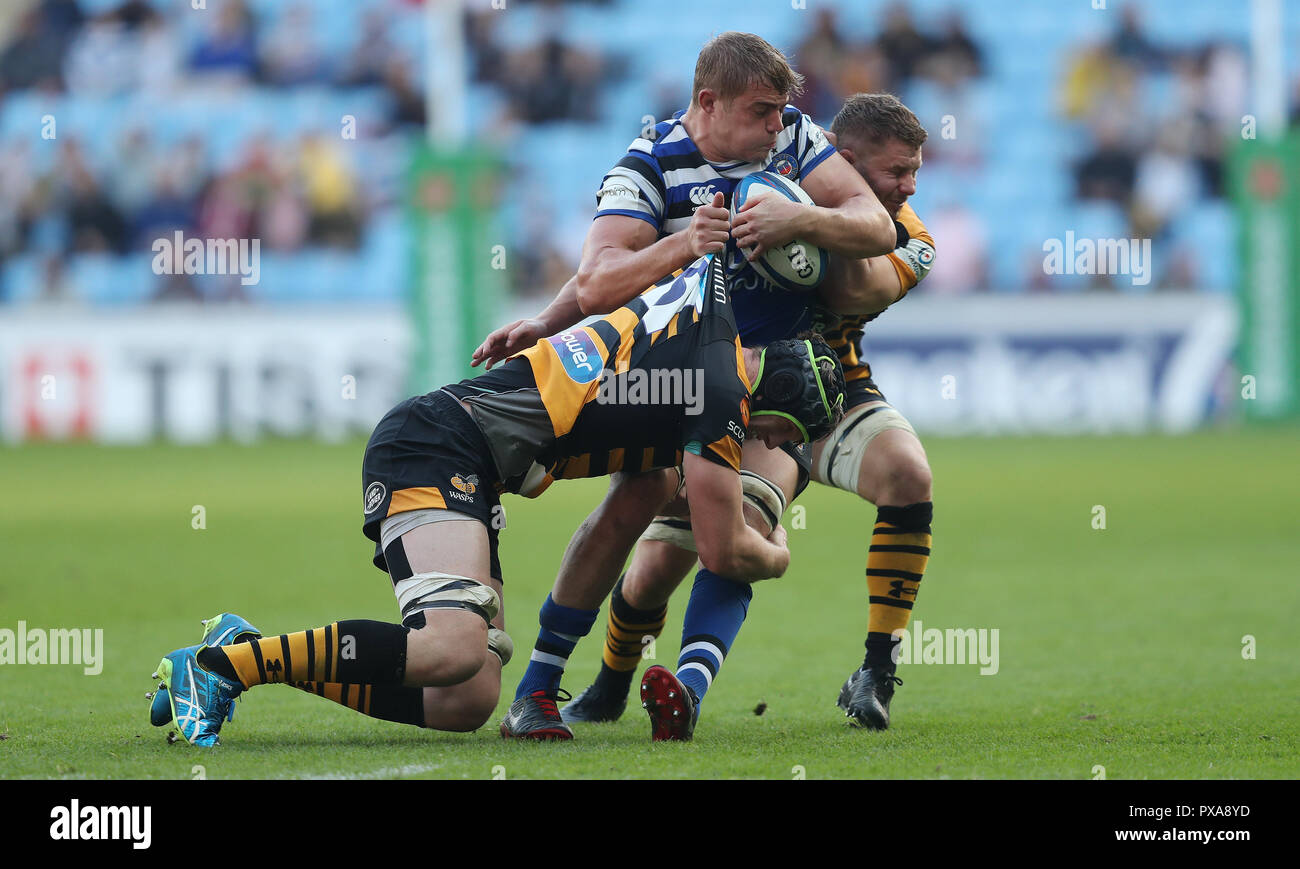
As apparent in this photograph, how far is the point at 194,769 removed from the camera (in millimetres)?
4168

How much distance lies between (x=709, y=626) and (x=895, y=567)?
81 cm

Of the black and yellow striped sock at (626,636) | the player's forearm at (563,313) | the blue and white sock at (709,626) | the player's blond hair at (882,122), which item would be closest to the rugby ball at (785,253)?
the player's blond hair at (882,122)

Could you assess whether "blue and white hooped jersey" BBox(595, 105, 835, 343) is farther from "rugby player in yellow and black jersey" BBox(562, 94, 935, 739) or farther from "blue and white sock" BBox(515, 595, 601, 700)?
"blue and white sock" BBox(515, 595, 601, 700)

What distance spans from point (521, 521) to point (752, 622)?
4.88 meters

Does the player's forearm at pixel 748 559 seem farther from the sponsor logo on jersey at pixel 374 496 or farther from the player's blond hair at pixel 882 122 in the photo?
the player's blond hair at pixel 882 122

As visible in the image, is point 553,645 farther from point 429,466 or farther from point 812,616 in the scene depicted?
point 812,616

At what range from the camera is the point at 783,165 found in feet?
17.3

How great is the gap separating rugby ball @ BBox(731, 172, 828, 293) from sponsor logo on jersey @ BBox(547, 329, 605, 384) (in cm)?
55

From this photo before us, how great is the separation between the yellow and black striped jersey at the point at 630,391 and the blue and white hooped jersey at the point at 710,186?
319 millimetres

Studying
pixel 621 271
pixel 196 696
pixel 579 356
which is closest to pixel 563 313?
pixel 621 271

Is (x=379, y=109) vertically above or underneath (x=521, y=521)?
above

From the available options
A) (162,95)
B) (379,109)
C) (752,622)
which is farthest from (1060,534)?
(162,95)

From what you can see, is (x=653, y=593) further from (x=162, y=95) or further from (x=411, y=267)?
(x=162, y=95)

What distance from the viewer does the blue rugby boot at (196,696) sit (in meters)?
4.58
